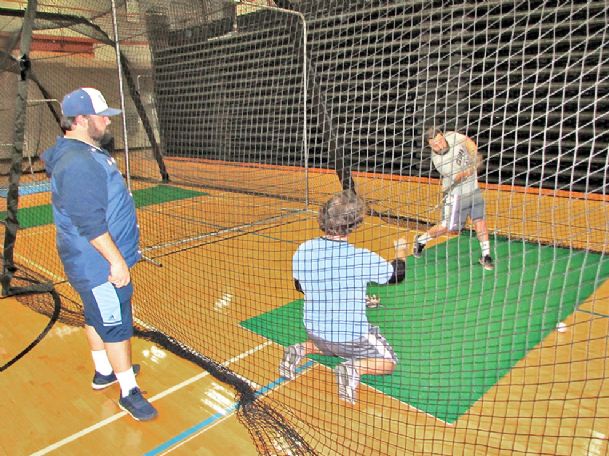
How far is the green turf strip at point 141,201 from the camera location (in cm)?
638

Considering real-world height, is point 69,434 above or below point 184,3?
below

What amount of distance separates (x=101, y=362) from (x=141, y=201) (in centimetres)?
504

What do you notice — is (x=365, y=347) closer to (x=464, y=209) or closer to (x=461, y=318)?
(x=461, y=318)

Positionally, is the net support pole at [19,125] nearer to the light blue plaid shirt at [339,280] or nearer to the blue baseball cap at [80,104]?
the blue baseball cap at [80,104]

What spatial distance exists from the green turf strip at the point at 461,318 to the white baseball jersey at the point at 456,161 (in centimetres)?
66

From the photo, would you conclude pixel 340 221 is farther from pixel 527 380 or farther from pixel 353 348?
pixel 527 380

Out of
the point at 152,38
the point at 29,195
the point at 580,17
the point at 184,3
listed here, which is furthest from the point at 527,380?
the point at 29,195

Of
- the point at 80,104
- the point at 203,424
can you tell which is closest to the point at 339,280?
the point at 203,424

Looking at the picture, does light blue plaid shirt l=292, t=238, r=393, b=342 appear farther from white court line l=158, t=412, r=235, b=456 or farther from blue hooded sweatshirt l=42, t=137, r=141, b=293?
blue hooded sweatshirt l=42, t=137, r=141, b=293

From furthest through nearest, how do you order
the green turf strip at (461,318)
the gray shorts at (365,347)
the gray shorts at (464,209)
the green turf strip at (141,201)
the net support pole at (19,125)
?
1. the green turf strip at (141,201)
2. the gray shorts at (464,209)
3. the net support pole at (19,125)
4. the green turf strip at (461,318)
5. the gray shorts at (365,347)

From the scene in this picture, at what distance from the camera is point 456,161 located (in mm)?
3812

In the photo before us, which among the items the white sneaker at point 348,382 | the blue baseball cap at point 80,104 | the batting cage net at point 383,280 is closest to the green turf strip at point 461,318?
the batting cage net at point 383,280

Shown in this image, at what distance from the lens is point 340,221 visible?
2254mm

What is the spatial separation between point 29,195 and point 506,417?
837 centimetres
